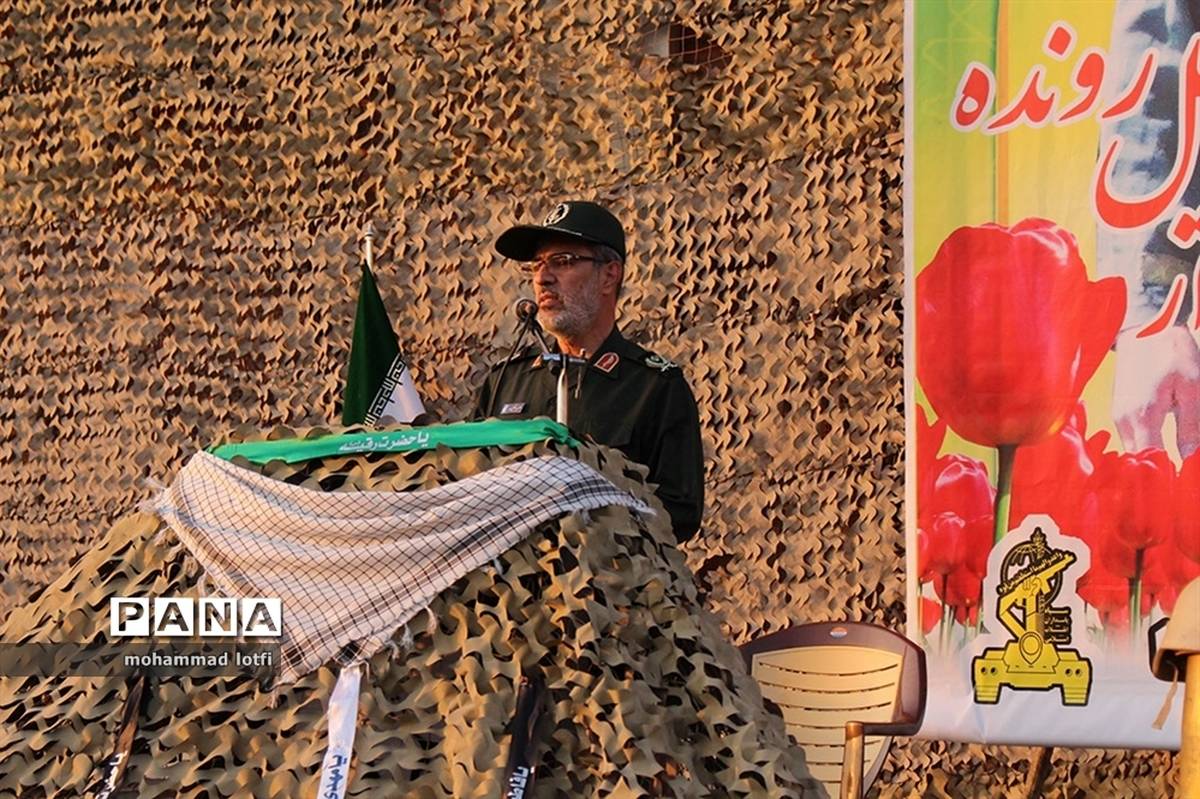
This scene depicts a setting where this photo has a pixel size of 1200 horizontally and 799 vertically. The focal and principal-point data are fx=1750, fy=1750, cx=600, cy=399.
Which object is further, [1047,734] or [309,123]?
[309,123]

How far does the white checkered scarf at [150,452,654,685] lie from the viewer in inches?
100

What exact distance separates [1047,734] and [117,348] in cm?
377

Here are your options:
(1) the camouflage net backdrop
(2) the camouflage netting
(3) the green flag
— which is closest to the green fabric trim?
(2) the camouflage netting

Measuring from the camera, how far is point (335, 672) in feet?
8.31

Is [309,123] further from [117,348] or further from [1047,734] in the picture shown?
[1047,734]

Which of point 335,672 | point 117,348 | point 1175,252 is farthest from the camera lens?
point 117,348

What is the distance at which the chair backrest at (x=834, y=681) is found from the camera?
377cm

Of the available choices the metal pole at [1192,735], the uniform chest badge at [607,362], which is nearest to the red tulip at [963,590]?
the uniform chest badge at [607,362]

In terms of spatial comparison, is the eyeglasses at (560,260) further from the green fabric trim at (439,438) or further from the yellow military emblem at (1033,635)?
the yellow military emblem at (1033,635)

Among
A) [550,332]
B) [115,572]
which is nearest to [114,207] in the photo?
[550,332]

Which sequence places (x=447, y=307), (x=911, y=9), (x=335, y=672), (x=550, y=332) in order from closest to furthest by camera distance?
(x=335, y=672) < (x=550, y=332) < (x=911, y=9) < (x=447, y=307)

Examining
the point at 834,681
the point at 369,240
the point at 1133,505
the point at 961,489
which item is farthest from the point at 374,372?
the point at 1133,505

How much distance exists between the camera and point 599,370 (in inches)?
157

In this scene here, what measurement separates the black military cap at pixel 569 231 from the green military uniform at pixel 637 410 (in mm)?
251
